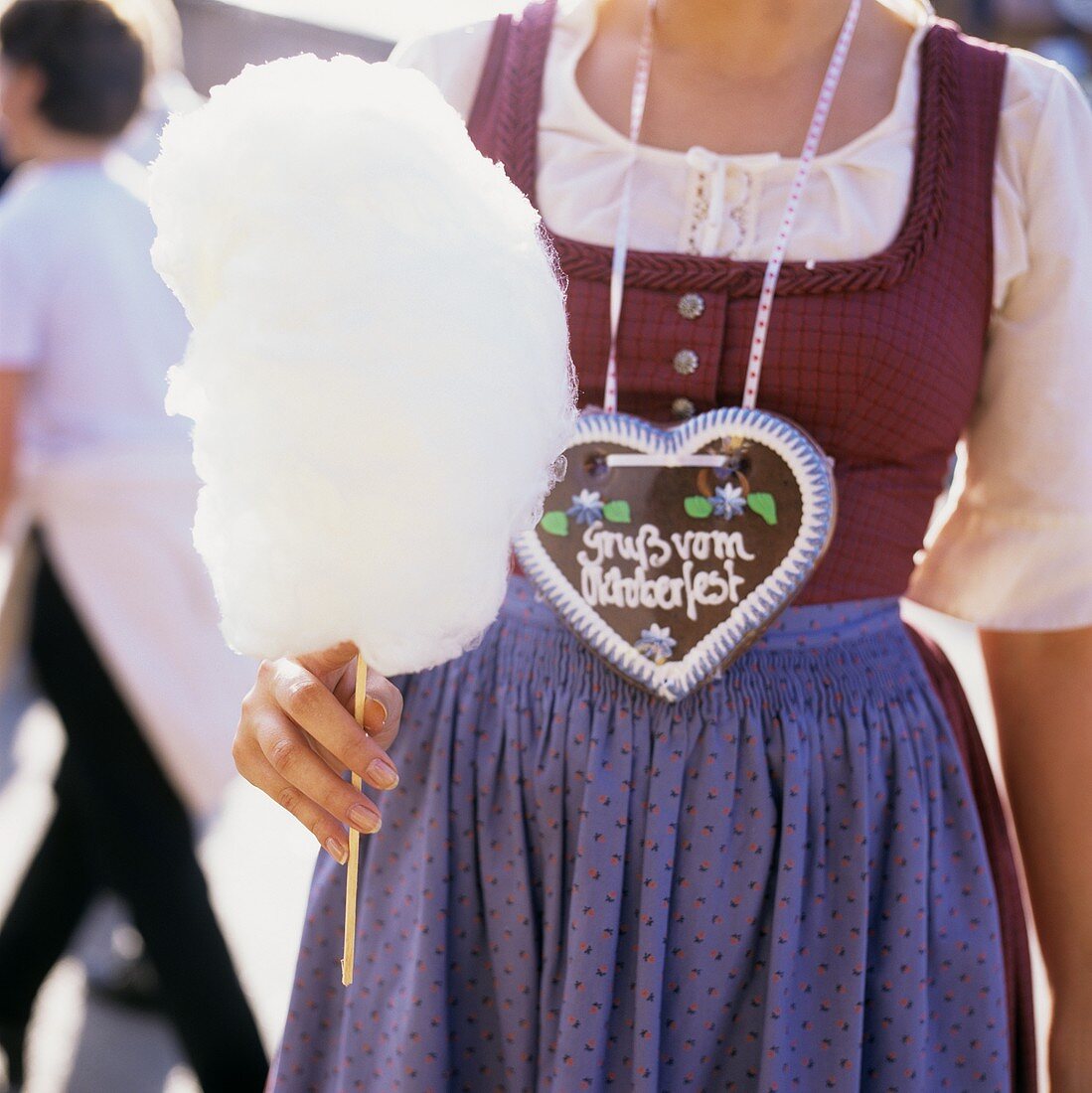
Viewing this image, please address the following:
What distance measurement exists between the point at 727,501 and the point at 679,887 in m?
0.32

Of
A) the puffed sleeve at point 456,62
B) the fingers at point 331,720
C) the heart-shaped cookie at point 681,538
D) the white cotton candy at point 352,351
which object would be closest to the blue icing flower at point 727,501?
the heart-shaped cookie at point 681,538

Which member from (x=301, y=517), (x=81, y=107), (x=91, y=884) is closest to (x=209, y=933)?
(x=91, y=884)

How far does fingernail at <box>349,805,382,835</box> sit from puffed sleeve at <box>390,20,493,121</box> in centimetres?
67

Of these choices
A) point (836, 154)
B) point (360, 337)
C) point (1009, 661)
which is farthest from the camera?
point (1009, 661)

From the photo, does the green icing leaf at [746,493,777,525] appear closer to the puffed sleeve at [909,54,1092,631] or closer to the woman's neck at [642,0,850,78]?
the puffed sleeve at [909,54,1092,631]

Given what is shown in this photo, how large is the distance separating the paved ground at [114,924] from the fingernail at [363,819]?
2.03 meters

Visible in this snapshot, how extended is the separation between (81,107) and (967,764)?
80.4 inches

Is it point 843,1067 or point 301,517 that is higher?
point 301,517

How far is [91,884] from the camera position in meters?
2.62

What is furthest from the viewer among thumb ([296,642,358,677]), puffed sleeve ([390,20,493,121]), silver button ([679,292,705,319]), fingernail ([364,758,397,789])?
puffed sleeve ([390,20,493,121])

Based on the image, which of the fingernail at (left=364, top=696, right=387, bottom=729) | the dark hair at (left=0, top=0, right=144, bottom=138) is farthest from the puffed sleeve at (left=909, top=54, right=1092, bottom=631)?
the dark hair at (left=0, top=0, right=144, bottom=138)

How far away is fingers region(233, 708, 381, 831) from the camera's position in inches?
34.4

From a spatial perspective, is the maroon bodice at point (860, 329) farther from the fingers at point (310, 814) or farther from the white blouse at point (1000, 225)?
the fingers at point (310, 814)

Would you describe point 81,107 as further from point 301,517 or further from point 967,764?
point 967,764
